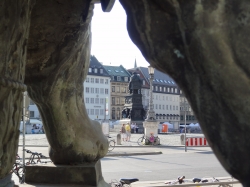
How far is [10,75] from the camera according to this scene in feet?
5.88

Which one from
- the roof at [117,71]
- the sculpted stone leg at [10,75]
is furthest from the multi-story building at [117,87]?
the sculpted stone leg at [10,75]

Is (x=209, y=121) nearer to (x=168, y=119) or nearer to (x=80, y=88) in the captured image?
(x=80, y=88)

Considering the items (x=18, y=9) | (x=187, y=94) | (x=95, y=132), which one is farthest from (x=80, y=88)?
(x=187, y=94)

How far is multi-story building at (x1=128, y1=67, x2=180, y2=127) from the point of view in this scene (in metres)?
78.8

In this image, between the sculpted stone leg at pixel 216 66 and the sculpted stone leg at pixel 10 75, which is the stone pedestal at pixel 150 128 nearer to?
the sculpted stone leg at pixel 10 75

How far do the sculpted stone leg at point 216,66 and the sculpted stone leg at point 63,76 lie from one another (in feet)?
4.08

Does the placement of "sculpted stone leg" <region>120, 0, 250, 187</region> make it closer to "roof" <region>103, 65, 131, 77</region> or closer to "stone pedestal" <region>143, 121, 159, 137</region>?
"stone pedestal" <region>143, 121, 159, 137</region>

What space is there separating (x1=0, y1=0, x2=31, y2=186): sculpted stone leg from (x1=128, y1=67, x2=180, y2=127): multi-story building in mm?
75831

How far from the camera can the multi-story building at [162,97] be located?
258 feet

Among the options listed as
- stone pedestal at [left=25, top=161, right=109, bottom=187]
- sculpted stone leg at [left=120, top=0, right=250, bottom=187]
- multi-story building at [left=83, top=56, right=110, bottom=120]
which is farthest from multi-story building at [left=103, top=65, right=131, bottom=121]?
sculpted stone leg at [left=120, top=0, right=250, bottom=187]

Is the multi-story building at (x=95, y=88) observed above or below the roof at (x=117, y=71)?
below

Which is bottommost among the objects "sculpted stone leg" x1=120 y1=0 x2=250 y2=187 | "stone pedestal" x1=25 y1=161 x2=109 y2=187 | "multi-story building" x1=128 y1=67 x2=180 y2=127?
"stone pedestal" x1=25 y1=161 x2=109 y2=187

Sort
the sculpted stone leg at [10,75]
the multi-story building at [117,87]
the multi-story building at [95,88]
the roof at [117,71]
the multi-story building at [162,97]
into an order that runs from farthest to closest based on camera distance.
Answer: the roof at [117,71]
the multi-story building at [117,87]
the multi-story building at [162,97]
the multi-story building at [95,88]
the sculpted stone leg at [10,75]

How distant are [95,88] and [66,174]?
230 feet
